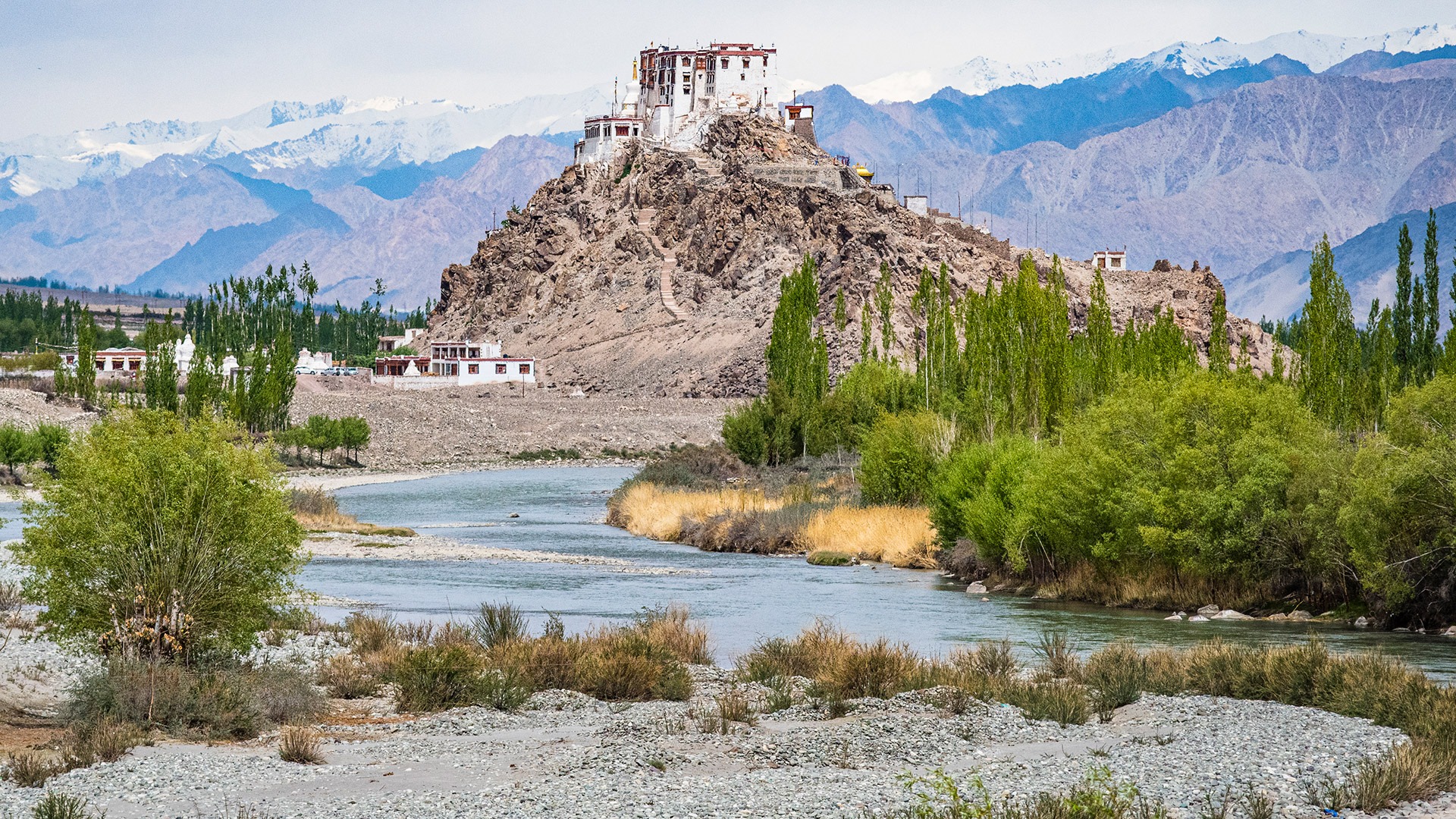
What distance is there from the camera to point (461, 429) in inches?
4055

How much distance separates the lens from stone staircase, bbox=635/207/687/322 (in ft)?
447

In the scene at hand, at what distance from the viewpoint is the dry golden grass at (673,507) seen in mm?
48375

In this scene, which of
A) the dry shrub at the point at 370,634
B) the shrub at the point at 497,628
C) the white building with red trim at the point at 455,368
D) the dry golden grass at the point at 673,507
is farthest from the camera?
the white building with red trim at the point at 455,368

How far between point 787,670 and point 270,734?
704cm

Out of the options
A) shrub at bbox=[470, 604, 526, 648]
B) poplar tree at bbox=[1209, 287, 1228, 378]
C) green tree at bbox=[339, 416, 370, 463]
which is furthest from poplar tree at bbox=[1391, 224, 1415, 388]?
green tree at bbox=[339, 416, 370, 463]

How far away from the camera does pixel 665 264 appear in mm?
142000

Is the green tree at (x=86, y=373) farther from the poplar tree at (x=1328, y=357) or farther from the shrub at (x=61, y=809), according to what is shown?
the shrub at (x=61, y=809)

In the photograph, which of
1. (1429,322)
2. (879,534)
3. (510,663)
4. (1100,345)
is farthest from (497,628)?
(1429,322)

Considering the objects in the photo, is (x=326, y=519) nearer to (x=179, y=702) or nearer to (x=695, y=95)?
(x=179, y=702)

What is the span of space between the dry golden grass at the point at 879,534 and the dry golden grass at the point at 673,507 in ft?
13.7

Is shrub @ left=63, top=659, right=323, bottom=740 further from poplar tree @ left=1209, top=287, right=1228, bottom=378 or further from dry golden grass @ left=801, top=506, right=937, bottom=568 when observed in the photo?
dry golden grass @ left=801, top=506, right=937, bottom=568

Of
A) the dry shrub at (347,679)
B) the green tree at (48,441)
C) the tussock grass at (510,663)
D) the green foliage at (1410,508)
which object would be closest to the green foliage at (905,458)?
the green foliage at (1410,508)

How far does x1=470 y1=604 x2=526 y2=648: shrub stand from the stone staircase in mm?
111652

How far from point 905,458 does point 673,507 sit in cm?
998
